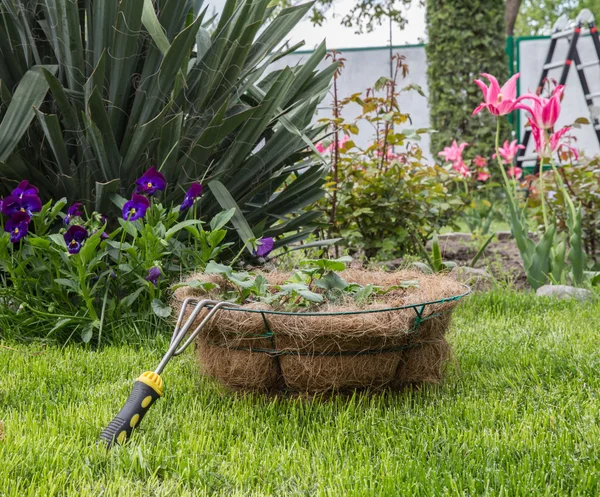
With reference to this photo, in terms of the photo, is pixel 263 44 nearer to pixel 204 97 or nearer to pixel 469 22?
pixel 204 97

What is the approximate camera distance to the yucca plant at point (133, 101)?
92.5 inches

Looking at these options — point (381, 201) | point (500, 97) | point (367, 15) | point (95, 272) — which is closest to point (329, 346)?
point (95, 272)

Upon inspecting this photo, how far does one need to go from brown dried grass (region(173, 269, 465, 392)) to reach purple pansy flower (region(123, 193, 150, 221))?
0.56 metres

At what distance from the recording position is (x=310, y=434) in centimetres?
144

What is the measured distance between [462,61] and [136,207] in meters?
5.80

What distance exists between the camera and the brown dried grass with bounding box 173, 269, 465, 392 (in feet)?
5.01

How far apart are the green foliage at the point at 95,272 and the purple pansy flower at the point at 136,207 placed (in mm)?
23

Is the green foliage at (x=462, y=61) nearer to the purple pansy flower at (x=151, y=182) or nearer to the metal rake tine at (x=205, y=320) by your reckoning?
the purple pansy flower at (x=151, y=182)

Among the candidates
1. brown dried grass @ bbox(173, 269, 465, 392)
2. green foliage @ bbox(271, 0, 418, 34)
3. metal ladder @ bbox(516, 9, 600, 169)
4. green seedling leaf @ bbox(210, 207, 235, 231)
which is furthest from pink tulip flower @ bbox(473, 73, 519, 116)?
green foliage @ bbox(271, 0, 418, 34)

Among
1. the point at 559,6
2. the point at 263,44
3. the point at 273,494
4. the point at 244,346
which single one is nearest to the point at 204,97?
the point at 263,44

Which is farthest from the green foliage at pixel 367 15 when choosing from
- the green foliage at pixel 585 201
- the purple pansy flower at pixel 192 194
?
the purple pansy flower at pixel 192 194

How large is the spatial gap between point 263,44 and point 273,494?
210 cm

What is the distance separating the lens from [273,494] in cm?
121

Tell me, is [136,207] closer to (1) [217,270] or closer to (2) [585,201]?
(1) [217,270]
